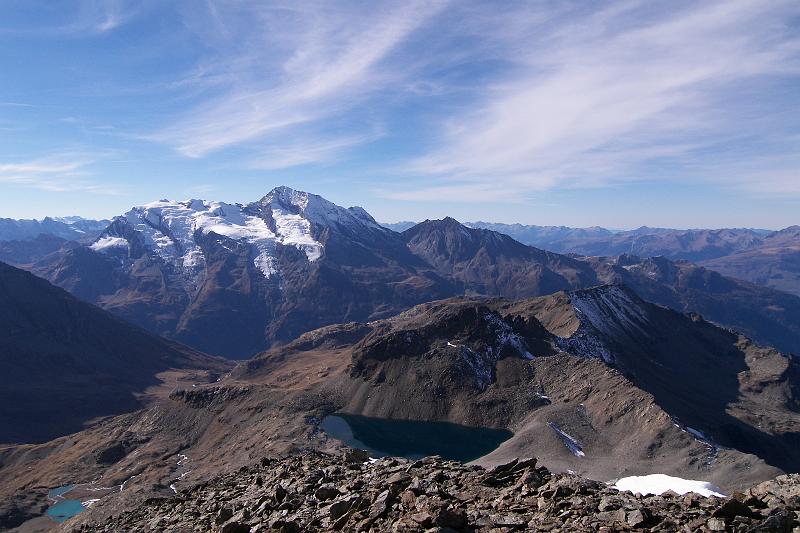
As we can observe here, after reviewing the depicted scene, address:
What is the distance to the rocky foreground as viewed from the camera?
2427cm

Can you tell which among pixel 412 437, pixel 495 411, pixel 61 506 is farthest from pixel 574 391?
pixel 61 506

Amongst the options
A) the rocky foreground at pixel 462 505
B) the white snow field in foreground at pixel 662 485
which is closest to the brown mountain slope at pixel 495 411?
the white snow field in foreground at pixel 662 485

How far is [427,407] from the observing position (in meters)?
139

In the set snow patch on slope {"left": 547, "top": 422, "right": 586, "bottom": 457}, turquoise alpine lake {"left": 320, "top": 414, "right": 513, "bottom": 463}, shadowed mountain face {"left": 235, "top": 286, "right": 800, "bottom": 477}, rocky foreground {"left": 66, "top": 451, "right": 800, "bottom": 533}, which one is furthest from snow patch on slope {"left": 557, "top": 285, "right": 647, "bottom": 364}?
rocky foreground {"left": 66, "top": 451, "right": 800, "bottom": 533}

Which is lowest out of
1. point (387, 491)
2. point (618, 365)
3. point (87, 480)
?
point (87, 480)

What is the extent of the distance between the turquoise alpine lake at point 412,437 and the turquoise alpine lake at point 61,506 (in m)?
50.0

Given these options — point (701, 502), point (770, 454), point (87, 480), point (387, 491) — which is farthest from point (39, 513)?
A: point (770, 454)

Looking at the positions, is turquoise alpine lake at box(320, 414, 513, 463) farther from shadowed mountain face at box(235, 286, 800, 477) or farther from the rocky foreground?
the rocky foreground

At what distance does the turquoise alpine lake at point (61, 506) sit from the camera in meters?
104

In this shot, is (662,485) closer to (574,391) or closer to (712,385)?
(574,391)

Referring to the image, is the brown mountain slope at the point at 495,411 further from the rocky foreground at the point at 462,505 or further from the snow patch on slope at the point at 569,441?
the rocky foreground at the point at 462,505

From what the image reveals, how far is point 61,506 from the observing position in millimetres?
110500

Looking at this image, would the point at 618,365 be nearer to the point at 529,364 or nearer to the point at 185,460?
the point at 529,364

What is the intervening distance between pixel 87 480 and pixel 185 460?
22158 mm
